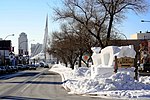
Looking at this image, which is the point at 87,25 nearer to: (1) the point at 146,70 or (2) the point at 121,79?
(1) the point at 146,70

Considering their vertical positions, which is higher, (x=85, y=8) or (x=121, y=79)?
(x=85, y=8)

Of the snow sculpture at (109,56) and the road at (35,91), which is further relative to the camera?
the snow sculpture at (109,56)

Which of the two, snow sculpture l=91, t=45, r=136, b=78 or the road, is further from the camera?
snow sculpture l=91, t=45, r=136, b=78

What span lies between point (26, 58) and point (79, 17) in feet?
418

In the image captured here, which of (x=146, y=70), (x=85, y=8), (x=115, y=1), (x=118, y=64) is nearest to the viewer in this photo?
(x=118, y=64)

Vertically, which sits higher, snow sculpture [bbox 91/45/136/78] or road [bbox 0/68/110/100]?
snow sculpture [bbox 91/45/136/78]

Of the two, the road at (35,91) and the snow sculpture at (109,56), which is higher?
the snow sculpture at (109,56)

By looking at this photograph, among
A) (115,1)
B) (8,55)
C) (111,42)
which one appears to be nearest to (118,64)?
(115,1)

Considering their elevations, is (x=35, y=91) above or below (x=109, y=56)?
below

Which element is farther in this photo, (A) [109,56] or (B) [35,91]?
(A) [109,56]

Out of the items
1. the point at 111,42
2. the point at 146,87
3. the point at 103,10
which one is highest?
the point at 103,10

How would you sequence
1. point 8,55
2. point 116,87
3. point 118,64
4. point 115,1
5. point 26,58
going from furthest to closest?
point 26,58 → point 8,55 → point 115,1 → point 118,64 → point 116,87

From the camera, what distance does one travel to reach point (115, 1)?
146 ft

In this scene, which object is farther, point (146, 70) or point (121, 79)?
point (146, 70)
